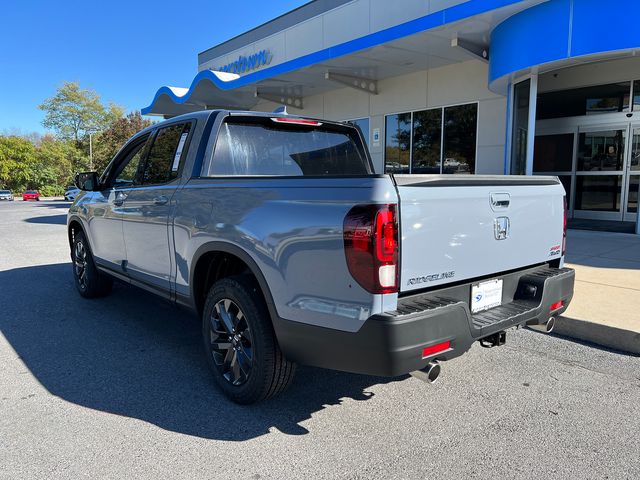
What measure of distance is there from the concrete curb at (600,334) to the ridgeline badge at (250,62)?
17.6 m

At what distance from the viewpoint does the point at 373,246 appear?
2.39 m

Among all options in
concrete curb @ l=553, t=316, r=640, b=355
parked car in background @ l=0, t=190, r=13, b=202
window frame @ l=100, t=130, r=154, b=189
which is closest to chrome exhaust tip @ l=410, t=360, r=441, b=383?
concrete curb @ l=553, t=316, r=640, b=355

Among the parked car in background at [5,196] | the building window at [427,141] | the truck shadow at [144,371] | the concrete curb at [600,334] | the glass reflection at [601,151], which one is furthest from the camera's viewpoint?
the parked car in background at [5,196]

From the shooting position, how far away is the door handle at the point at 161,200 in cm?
390

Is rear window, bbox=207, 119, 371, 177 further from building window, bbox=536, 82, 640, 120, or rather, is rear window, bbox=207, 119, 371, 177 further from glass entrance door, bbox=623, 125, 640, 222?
building window, bbox=536, 82, 640, 120

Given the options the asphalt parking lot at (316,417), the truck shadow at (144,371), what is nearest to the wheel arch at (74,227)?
the truck shadow at (144,371)

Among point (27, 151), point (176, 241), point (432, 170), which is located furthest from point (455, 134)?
point (27, 151)

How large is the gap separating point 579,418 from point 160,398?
277 cm

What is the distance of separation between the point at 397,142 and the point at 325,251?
12711mm

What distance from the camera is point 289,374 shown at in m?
3.06

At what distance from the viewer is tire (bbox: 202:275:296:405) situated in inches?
117

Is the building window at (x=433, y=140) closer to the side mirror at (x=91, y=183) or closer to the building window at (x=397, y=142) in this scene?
the building window at (x=397, y=142)

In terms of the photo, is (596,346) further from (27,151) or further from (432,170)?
(27,151)

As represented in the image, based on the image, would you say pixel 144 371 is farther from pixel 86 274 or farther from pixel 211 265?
pixel 86 274
